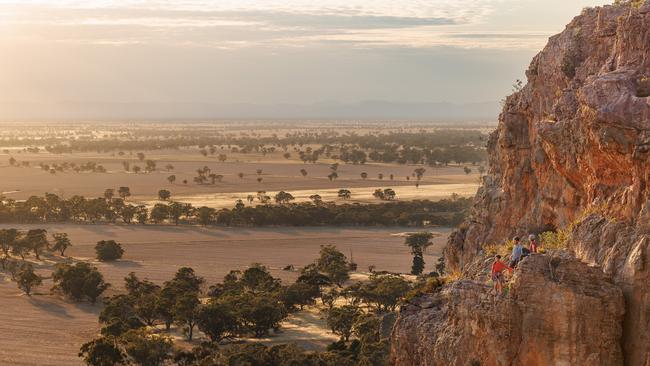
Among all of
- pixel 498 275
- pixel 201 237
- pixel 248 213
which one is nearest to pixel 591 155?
pixel 498 275

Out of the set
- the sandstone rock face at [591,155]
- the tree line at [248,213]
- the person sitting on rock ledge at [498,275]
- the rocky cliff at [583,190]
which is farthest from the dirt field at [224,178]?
the person sitting on rock ledge at [498,275]

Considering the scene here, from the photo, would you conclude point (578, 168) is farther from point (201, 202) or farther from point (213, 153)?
point (213, 153)

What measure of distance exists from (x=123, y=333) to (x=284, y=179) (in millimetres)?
88133

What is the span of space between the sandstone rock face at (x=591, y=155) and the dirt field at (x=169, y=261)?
2025 cm

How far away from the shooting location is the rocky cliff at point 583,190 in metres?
11.9

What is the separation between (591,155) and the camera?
45.5ft

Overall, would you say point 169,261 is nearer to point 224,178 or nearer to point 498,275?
point 498,275

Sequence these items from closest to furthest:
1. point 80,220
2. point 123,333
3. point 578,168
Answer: point 578,168, point 123,333, point 80,220

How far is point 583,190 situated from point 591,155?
77.8 inches

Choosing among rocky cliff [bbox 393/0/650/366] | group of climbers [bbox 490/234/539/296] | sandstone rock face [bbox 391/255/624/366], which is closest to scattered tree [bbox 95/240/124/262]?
A: rocky cliff [bbox 393/0/650/366]

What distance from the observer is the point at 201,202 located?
97.4m

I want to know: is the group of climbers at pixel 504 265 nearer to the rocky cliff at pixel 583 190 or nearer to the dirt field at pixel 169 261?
the rocky cliff at pixel 583 190

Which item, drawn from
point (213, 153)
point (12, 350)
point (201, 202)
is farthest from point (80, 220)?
point (213, 153)

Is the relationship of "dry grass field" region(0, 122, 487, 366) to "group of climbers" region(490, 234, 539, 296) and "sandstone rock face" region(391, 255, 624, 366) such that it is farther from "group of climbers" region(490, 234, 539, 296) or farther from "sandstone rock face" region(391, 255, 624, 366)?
"group of climbers" region(490, 234, 539, 296)
